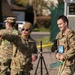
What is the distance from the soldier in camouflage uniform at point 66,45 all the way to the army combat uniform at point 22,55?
724 millimetres

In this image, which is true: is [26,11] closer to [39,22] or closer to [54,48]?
[39,22]

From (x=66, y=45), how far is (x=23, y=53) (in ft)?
3.19


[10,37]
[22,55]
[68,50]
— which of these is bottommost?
[22,55]

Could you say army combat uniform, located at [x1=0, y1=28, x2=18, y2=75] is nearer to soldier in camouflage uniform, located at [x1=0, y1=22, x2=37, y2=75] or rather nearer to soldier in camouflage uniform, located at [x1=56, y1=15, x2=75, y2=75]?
soldier in camouflage uniform, located at [x1=0, y1=22, x2=37, y2=75]

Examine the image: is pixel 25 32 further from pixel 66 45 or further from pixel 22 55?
pixel 66 45

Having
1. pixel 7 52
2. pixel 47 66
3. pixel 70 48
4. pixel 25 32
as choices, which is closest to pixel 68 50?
pixel 70 48

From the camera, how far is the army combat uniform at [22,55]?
772cm

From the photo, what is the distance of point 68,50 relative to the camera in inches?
285

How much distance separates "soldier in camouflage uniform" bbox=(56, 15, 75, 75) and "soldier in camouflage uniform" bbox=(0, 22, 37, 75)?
2.27 ft

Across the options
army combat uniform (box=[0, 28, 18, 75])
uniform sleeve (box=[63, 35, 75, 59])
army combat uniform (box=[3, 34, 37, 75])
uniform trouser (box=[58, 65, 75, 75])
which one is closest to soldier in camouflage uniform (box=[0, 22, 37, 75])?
army combat uniform (box=[3, 34, 37, 75])

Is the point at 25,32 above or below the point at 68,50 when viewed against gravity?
above

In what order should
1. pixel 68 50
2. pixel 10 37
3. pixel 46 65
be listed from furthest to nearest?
pixel 46 65, pixel 10 37, pixel 68 50

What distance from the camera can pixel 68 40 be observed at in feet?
23.9

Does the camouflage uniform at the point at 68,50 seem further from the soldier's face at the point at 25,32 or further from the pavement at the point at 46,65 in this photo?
the pavement at the point at 46,65
